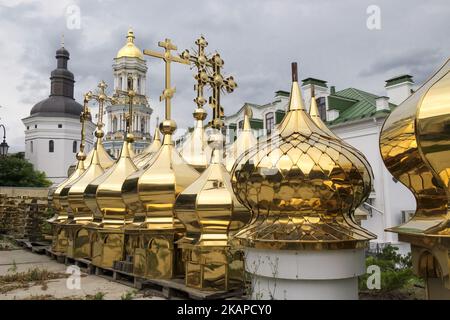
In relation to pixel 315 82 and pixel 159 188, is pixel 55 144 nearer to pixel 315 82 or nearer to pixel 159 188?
pixel 315 82

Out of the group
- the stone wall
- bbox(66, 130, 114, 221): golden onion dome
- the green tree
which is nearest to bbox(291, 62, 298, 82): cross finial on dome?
bbox(66, 130, 114, 221): golden onion dome

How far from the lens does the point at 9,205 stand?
2234cm

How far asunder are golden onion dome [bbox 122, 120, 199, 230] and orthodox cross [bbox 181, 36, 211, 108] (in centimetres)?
132

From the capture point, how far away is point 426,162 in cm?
388

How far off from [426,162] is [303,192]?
1.75 meters

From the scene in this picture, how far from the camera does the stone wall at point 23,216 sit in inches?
792

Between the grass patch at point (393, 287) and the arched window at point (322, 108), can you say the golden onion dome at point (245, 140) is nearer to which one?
the grass patch at point (393, 287)

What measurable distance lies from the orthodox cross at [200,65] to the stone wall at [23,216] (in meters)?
12.7

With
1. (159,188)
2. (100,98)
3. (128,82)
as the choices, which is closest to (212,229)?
(159,188)

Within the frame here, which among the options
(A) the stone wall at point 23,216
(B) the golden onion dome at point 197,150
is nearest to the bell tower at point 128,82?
(A) the stone wall at point 23,216

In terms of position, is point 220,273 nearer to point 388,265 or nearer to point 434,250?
point 388,265

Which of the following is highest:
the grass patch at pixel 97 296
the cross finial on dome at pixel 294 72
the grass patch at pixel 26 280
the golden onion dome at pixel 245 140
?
the cross finial on dome at pixel 294 72

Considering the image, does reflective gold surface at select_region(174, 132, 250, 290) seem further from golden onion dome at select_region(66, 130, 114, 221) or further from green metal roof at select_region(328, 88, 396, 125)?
green metal roof at select_region(328, 88, 396, 125)
